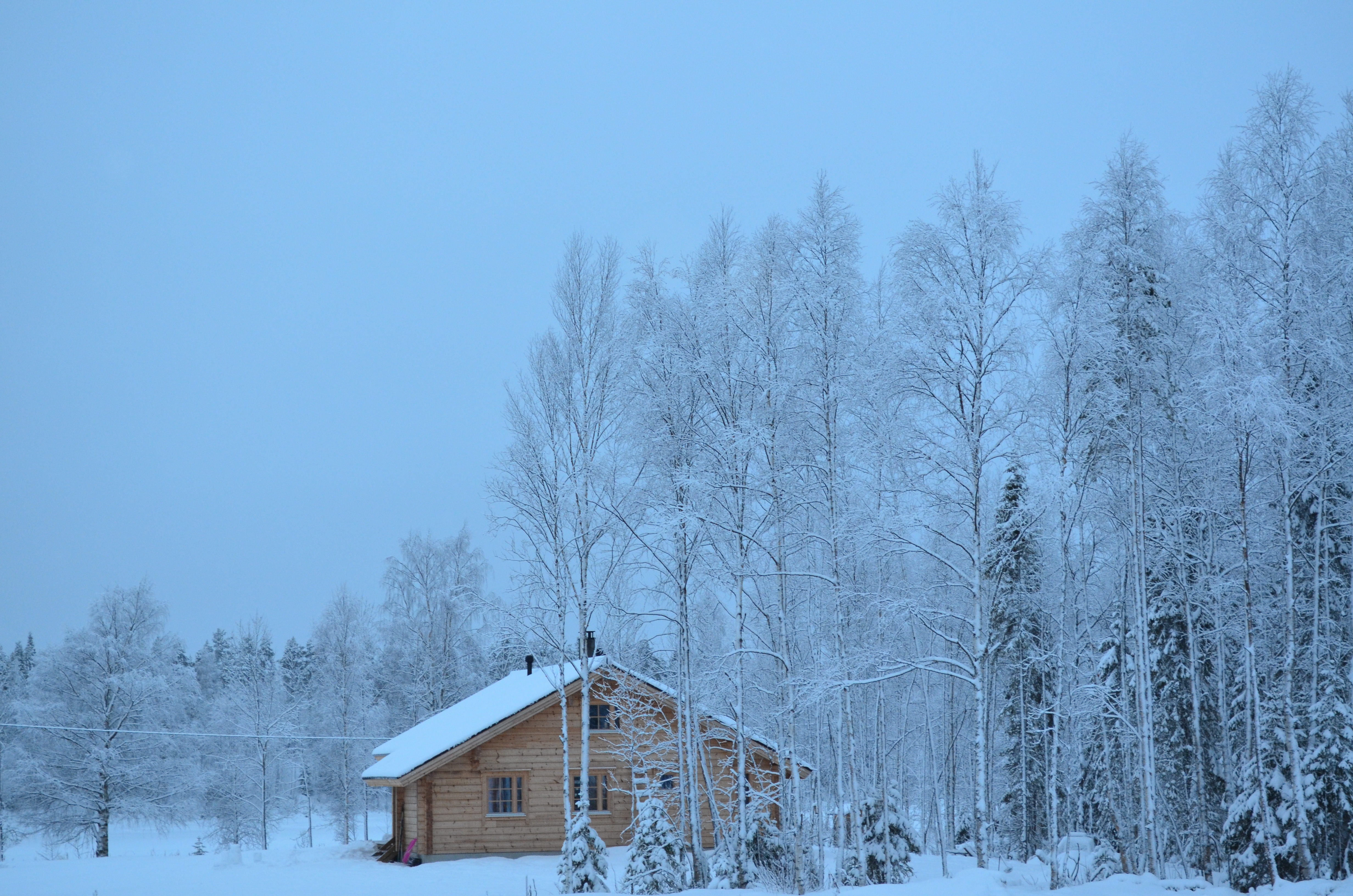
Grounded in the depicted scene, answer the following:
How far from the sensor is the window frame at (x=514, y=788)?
24.1 m

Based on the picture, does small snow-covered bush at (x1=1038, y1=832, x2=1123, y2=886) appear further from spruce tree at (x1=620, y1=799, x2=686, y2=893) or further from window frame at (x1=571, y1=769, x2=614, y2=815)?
window frame at (x1=571, y1=769, x2=614, y2=815)

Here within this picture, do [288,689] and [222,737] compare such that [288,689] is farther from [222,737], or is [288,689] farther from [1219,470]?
[1219,470]

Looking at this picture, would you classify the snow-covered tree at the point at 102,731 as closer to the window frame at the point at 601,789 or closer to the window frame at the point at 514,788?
the window frame at the point at 514,788

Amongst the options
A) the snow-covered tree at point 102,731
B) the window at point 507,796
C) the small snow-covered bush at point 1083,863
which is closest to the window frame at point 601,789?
the window at point 507,796

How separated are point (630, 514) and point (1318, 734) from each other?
39.1 feet

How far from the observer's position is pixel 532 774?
24.3 meters

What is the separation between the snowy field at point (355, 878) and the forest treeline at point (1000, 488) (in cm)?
104

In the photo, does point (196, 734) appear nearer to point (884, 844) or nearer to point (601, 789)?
point (601, 789)

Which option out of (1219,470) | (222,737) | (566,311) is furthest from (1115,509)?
(222,737)

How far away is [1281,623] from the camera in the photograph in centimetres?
1688

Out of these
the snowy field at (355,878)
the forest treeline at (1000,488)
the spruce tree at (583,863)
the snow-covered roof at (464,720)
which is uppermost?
→ the forest treeline at (1000,488)

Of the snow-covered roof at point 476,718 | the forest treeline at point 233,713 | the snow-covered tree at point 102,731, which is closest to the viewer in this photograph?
the snow-covered roof at point 476,718

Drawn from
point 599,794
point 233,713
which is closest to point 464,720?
point 599,794

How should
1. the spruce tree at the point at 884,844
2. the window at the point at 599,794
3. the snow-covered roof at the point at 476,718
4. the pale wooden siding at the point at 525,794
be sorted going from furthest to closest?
the window at the point at 599,794
the pale wooden siding at the point at 525,794
the snow-covered roof at the point at 476,718
the spruce tree at the point at 884,844
